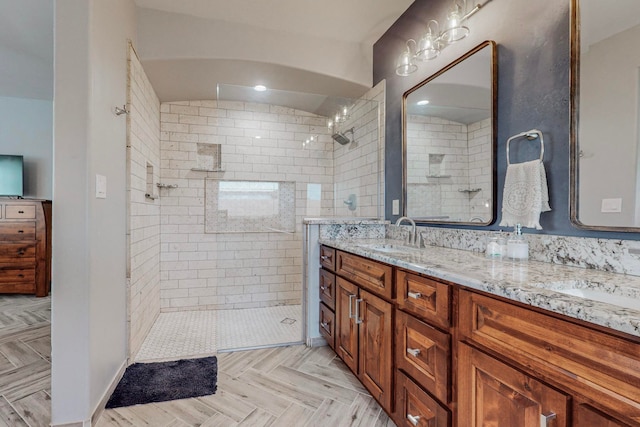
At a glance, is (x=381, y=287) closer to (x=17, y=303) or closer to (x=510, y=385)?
(x=510, y=385)

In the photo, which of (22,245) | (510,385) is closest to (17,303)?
(22,245)

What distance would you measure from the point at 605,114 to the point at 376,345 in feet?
4.57

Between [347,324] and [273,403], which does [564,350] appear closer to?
[347,324]

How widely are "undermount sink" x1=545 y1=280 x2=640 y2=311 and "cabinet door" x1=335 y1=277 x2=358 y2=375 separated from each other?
1083 mm

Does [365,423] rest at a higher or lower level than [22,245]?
lower

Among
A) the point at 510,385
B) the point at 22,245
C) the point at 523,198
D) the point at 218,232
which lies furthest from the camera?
the point at 22,245

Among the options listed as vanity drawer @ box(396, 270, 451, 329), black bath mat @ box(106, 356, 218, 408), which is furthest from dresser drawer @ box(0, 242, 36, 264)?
vanity drawer @ box(396, 270, 451, 329)

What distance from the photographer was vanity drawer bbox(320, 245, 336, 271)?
7.58 ft

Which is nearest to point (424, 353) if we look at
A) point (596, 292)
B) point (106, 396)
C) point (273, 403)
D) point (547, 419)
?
point (547, 419)

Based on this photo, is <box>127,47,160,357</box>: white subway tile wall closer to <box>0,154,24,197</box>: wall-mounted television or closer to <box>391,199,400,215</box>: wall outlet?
<box>391,199,400,215</box>: wall outlet

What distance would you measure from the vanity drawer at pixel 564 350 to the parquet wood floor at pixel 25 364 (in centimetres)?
213

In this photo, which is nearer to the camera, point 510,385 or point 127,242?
point 510,385

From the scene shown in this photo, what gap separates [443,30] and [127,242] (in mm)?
2524

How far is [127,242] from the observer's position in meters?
2.25
